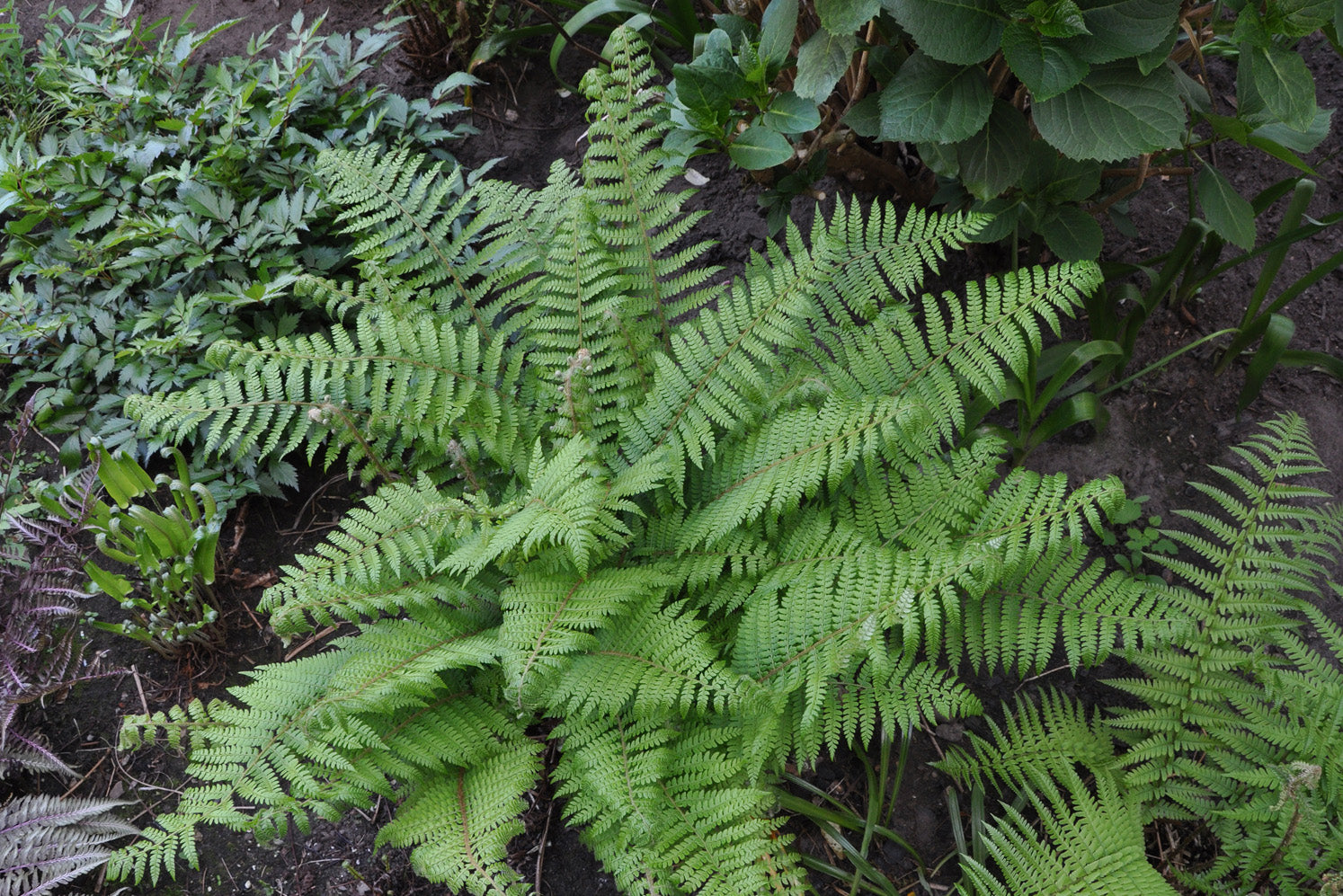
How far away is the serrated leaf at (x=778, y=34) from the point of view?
7.10ft

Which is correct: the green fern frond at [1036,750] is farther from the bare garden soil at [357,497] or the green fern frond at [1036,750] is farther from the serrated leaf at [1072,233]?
the serrated leaf at [1072,233]

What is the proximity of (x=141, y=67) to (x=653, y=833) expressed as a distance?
303 cm

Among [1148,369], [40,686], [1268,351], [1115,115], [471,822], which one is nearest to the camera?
[471,822]

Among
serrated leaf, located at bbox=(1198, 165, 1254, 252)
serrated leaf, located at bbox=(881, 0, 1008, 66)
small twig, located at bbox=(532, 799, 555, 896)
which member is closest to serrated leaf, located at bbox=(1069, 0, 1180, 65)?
serrated leaf, located at bbox=(881, 0, 1008, 66)

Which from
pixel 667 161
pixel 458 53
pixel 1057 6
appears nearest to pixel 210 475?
pixel 667 161

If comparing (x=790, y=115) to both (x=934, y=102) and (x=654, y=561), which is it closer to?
(x=934, y=102)

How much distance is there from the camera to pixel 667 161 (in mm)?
2346

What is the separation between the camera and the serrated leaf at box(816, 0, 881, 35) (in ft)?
6.23

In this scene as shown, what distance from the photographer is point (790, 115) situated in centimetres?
222

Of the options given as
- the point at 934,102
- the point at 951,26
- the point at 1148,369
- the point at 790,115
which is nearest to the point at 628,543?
the point at 790,115

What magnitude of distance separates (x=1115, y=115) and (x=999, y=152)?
0.27m

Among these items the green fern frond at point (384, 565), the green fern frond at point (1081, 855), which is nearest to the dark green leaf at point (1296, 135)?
the green fern frond at point (1081, 855)

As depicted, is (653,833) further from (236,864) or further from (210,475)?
(210,475)

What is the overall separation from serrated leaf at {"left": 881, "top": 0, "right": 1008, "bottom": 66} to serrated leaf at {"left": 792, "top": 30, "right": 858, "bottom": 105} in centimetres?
15
